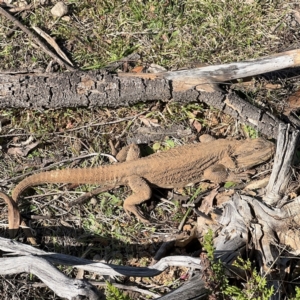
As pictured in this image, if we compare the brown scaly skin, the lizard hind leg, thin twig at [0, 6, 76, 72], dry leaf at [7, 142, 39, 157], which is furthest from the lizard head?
dry leaf at [7, 142, 39, 157]

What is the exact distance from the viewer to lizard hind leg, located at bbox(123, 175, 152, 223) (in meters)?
5.56

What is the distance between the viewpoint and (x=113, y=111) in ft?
20.1

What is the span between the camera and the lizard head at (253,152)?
5817mm

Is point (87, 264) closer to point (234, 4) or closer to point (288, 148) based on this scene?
point (288, 148)

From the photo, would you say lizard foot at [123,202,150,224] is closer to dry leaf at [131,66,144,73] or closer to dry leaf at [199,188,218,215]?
dry leaf at [199,188,218,215]

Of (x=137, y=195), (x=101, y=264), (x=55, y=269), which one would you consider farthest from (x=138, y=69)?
(x=55, y=269)

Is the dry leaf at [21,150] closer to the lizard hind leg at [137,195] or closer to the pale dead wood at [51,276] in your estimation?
the lizard hind leg at [137,195]

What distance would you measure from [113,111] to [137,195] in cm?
116

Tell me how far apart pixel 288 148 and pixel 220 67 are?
4.68 feet

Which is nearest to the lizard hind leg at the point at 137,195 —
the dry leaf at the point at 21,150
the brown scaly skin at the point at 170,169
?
the brown scaly skin at the point at 170,169

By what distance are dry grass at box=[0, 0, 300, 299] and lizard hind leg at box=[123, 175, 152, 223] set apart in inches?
4.0

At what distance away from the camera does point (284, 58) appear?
18.3 ft

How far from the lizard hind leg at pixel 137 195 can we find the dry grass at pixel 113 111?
102 mm

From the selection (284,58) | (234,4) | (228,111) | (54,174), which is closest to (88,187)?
(54,174)
